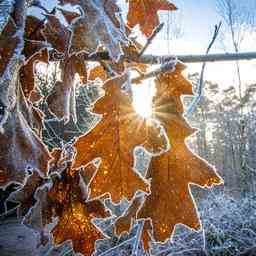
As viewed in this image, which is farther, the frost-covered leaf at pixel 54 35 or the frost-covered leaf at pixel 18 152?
the frost-covered leaf at pixel 54 35

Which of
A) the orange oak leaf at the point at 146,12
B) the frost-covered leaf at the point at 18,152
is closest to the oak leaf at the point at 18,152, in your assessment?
the frost-covered leaf at the point at 18,152

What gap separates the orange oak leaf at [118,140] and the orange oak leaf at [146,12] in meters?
0.31

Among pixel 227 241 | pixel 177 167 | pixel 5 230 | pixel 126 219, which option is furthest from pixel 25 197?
pixel 5 230

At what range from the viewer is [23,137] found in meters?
0.46

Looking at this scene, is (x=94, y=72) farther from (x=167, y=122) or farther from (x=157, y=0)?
(x=167, y=122)

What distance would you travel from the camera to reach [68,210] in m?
0.68

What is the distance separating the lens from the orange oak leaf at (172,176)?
0.47 metres

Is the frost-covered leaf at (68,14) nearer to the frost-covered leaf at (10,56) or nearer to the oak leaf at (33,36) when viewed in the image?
the oak leaf at (33,36)

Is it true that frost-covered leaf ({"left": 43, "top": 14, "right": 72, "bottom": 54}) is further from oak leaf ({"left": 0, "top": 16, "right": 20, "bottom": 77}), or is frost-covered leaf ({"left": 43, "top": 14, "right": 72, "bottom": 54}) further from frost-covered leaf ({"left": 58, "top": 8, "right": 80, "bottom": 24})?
oak leaf ({"left": 0, "top": 16, "right": 20, "bottom": 77})

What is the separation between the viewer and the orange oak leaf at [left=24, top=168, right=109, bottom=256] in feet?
2.21

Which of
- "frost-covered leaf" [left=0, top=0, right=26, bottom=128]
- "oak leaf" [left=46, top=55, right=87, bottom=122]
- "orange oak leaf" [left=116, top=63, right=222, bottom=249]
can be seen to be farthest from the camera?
"oak leaf" [left=46, top=55, right=87, bottom=122]

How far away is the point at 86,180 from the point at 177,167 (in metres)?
0.26

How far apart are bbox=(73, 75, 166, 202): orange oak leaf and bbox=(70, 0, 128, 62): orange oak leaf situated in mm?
46

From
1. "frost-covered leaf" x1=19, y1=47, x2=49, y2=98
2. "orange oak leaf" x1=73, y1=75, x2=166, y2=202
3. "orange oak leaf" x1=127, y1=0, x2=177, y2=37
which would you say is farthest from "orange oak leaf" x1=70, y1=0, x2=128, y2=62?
"orange oak leaf" x1=127, y1=0, x2=177, y2=37
